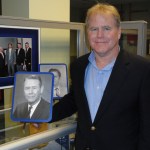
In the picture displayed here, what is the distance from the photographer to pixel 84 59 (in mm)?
1178

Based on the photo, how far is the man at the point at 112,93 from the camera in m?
0.99

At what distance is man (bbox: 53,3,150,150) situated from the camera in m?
0.99

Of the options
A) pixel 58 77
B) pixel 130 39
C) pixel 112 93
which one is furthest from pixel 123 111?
pixel 130 39

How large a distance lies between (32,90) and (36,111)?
0.29 ft

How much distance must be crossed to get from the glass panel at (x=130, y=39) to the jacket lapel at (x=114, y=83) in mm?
578

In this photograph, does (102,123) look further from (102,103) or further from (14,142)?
(14,142)

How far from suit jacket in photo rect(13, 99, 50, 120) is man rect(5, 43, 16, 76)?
8.0 inches

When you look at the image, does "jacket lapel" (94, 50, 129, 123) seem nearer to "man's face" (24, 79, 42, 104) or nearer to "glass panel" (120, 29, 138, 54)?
"man's face" (24, 79, 42, 104)

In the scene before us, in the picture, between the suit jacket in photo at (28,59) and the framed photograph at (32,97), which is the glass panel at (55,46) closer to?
the suit jacket in photo at (28,59)

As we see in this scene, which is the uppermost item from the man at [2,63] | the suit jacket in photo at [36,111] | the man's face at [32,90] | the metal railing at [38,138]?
the man at [2,63]

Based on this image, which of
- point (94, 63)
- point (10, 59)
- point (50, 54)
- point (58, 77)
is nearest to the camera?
point (94, 63)

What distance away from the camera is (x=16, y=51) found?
4.11 ft

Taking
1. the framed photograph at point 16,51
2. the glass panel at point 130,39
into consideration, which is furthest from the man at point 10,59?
the glass panel at point 130,39

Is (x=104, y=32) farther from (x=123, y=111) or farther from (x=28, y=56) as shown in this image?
(x=28, y=56)
